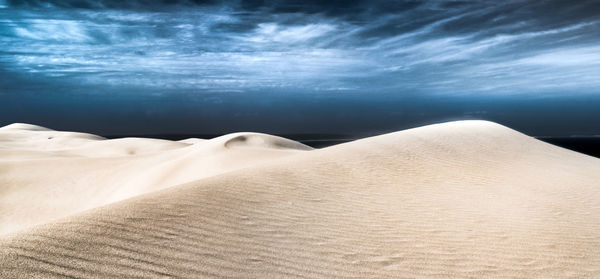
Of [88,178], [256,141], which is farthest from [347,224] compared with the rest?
[256,141]

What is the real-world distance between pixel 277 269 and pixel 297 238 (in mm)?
1064

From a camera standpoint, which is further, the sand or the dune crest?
the dune crest

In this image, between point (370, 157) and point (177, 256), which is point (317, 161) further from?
point (177, 256)

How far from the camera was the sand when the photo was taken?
4332 millimetres

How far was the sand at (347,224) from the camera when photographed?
14.2 ft

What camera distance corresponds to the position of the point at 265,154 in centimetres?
1889

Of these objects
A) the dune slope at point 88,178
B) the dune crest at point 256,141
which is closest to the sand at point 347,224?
the dune slope at point 88,178

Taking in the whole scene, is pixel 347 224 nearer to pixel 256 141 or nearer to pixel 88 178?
pixel 88 178

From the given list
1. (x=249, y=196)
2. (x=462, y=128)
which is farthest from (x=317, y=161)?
(x=462, y=128)

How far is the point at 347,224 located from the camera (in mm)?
6527

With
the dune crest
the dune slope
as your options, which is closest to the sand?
the dune slope

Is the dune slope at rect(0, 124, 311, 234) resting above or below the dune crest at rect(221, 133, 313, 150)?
below

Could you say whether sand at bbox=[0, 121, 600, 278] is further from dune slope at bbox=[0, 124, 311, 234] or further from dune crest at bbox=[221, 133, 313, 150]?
dune crest at bbox=[221, 133, 313, 150]

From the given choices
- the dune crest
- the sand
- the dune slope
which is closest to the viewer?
the sand
